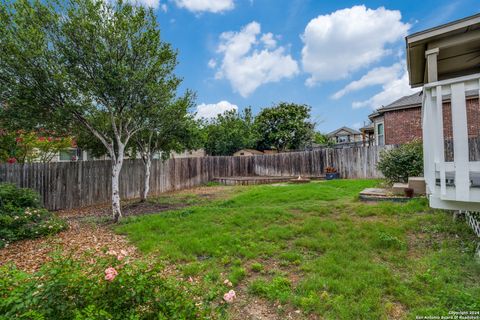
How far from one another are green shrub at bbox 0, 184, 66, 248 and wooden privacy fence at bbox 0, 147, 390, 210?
237 centimetres

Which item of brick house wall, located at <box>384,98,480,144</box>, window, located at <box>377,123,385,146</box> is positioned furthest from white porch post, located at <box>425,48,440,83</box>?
window, located at <box>377,123,385,146</box>

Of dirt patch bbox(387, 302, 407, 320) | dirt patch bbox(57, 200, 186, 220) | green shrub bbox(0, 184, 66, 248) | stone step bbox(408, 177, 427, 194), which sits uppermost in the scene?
stone step bbox(408, 177, 427, 194)

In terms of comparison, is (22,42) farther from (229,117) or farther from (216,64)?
(229,117)

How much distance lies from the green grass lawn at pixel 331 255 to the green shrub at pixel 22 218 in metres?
1.51

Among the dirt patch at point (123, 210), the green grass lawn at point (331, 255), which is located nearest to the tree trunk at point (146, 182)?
the dirt patch at point (123, 210)

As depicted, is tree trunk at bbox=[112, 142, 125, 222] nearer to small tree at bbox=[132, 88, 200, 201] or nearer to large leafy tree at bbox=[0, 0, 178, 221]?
large leafy tree at bbox=[0, 0, 178, 221]

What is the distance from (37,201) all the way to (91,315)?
243 inches

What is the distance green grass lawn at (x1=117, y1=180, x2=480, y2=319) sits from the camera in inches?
105

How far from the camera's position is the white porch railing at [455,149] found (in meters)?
2.69

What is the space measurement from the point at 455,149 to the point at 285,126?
25.9 meters

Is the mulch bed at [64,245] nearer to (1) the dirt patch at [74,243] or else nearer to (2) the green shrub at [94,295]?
(1) the dirt patch at [74,243]

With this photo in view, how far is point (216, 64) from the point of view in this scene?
14.5 meters

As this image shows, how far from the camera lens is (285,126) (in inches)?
1115

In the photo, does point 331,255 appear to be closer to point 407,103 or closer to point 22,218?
point 22,218
